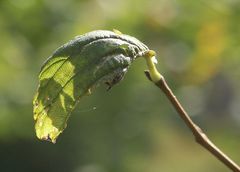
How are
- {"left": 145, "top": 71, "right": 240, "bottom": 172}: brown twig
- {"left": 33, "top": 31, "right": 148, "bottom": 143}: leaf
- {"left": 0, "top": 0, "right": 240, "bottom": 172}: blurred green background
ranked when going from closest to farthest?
{"left": 145, "top": 71, "right": 240, "bottom": 172}: brown twig, {"left": 33, "top": 31, "right": 148, "bottom": 143}: leaf, {"left": 0, "top": 0, "right": 240, "bottom": 172}: blurred green background

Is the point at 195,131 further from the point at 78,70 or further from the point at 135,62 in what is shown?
the point at 135,62

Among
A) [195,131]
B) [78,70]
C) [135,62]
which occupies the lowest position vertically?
[195,131]

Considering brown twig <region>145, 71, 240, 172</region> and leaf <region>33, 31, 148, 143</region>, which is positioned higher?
leaf <region>33, 31, 148, 143</region>

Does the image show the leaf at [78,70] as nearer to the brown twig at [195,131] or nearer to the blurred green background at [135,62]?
the brown twig at [195,131]

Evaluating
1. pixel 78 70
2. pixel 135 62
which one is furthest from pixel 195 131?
pixel 135 62

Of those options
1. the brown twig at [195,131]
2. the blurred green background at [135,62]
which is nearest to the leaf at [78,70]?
the brown twig at [195,131]

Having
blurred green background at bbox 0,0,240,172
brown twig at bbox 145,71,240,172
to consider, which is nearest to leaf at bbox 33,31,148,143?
brown twig at bbox 145,71,240,172

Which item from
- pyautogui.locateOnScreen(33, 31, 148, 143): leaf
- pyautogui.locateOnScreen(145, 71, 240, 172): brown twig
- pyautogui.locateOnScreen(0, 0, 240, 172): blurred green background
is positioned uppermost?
pyautogui.locateOnScreen(0, 0, 240, 172): blurred green background

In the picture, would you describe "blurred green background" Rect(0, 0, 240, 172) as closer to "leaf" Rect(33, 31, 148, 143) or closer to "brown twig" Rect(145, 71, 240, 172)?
"leaf" Rect(33, 31, 148, 143)

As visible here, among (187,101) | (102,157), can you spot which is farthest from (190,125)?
(102,157)
